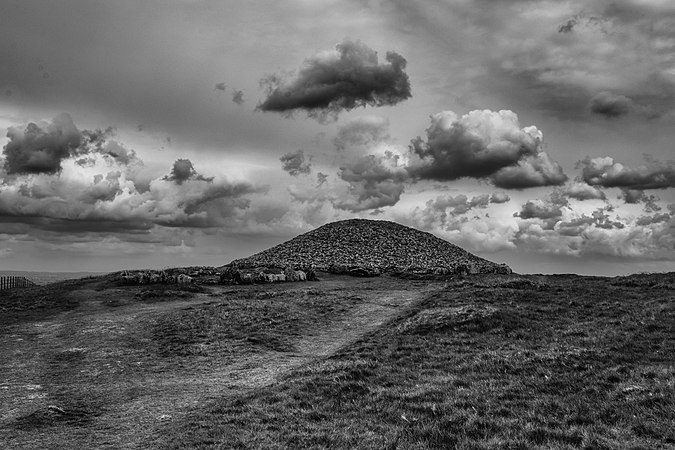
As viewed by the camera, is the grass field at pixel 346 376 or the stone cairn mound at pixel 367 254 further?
the stone cairn mound at pixel 367 254

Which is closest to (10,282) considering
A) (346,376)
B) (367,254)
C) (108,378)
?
(367,254)

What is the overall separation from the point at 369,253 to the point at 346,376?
225ft

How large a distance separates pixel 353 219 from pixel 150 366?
88.0 meters

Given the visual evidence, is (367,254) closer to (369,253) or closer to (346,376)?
(369,253)

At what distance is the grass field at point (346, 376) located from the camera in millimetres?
12344

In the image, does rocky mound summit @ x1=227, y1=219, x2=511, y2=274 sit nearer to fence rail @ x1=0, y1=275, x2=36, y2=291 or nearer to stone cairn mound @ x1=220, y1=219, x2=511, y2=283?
stone cairn mound @ x1=220, y1=219, x2=511, y2=283

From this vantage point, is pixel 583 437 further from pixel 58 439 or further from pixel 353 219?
pixel 353 219

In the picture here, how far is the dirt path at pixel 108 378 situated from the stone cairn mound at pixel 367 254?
36824 millimetres

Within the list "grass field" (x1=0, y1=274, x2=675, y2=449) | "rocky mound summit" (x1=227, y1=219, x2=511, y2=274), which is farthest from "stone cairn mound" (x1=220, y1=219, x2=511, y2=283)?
"grass field" (x1=0, y1=274, x2=675, y2=449)

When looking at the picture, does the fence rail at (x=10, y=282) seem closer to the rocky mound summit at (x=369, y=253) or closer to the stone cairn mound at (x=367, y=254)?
the stone cairn mound at (x=367, y=254)

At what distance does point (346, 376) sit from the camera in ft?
58.6

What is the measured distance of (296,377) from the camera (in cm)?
1864

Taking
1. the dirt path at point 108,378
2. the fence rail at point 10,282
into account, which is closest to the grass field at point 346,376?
the dirt path at point 108,378

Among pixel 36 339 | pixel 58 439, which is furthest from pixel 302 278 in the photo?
pixel 58 439
